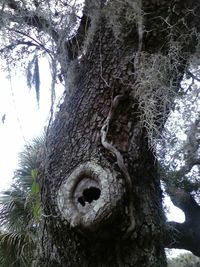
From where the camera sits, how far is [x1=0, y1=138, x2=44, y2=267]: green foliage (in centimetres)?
397

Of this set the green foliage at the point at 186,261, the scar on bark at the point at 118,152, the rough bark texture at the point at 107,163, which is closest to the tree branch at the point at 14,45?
the rough bark texture at the point at 107,163

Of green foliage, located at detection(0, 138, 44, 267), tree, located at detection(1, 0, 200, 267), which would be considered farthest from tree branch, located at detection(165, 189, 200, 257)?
tree, located at detection(1, 0, 200, 267)

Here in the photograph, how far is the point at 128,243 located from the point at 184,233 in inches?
134

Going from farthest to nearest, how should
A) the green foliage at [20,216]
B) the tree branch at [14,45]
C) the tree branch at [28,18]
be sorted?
the green foliage at [20,216] < the tree branch at [14,45] < the tree branch at [28,18]

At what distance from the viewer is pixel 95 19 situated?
8.96ft

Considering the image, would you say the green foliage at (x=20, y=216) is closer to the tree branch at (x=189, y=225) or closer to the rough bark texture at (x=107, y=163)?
the rough bark texture at (x=107, y=163)

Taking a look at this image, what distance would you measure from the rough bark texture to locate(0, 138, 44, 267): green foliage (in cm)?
136

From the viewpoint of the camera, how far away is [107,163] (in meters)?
2.16

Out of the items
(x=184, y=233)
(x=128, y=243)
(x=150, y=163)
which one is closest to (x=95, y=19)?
(x=150, y=163)

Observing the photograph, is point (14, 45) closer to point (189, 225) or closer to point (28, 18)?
point (28, 18)

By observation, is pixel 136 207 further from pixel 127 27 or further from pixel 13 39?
pixel 13 39

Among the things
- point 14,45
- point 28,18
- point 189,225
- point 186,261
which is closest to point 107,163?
point 28,18

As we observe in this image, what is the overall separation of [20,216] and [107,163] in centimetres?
258

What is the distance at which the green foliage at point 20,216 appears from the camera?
3.97 m
